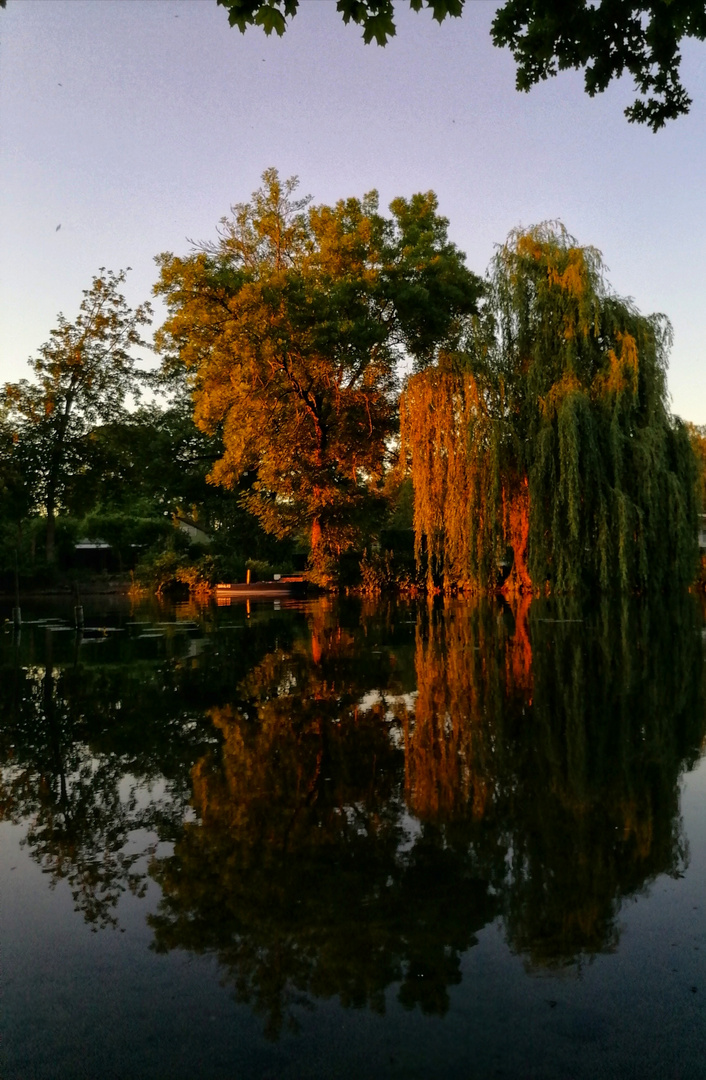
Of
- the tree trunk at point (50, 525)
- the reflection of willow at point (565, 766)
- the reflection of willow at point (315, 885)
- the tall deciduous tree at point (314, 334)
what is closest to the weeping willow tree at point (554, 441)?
the tall deciduous tree at point (314, 334)

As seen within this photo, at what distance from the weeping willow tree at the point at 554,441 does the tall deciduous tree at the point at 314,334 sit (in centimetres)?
370

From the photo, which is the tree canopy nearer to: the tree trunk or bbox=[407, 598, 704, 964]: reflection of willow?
bbox=[407, 598, 704, 964]: reflection of willow

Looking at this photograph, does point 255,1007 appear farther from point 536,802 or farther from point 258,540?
point 258,540

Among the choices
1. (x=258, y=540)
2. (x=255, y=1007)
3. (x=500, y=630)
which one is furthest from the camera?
(x=258, y=540)

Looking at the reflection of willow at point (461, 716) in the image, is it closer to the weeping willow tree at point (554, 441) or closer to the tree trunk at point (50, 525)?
the weeping willow tree at point (554, 441)

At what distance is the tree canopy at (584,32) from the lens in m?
4.97

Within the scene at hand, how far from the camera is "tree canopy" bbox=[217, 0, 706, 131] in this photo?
4973 mm

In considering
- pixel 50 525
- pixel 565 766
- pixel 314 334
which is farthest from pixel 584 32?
pixel 50 525

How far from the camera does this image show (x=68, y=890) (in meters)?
3.67

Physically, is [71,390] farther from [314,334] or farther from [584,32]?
[584,32]

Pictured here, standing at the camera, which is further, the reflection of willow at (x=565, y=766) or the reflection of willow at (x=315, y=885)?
the reflection of willow at (x=565, y=766)

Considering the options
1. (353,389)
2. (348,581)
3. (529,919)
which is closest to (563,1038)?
(529,919)

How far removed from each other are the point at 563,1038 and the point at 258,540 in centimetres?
3657

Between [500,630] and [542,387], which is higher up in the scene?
[542,387]
